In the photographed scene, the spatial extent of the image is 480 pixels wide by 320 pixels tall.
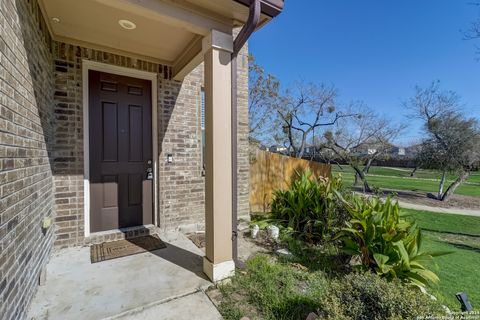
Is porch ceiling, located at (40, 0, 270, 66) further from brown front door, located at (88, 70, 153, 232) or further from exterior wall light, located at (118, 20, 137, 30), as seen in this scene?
brown front door, located at (88, 70, 153, 232)

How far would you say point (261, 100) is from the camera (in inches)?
523

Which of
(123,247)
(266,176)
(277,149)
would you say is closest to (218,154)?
(123,247)

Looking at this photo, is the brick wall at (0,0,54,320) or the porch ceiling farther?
the porch ceiling

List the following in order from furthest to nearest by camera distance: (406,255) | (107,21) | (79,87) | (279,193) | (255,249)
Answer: (279,193) → (255,249) → (79,87) → (107,21) → (406,255)

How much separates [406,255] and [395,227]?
1.09 ft

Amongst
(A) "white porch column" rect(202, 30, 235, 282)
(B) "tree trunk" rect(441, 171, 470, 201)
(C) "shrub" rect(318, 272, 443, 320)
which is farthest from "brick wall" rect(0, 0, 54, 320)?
(B) "tree trunk" rect(441, 171, 470, 201)

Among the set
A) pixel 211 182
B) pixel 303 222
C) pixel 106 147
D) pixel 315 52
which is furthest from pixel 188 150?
pixel 315 52

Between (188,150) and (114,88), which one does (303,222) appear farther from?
(114,88)

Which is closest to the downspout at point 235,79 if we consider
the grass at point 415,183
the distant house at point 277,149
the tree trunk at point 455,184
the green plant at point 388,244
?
the green plant at point 388,244

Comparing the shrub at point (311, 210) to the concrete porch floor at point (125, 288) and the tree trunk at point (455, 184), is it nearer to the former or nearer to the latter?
the concrete porch floor at point (125, 288)

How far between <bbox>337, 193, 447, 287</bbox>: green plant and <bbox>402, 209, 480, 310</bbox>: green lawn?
44 centimetres

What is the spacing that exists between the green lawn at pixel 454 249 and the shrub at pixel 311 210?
39.7 inches

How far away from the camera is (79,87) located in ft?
10.3

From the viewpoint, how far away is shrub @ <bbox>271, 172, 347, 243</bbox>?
11.9 ft
